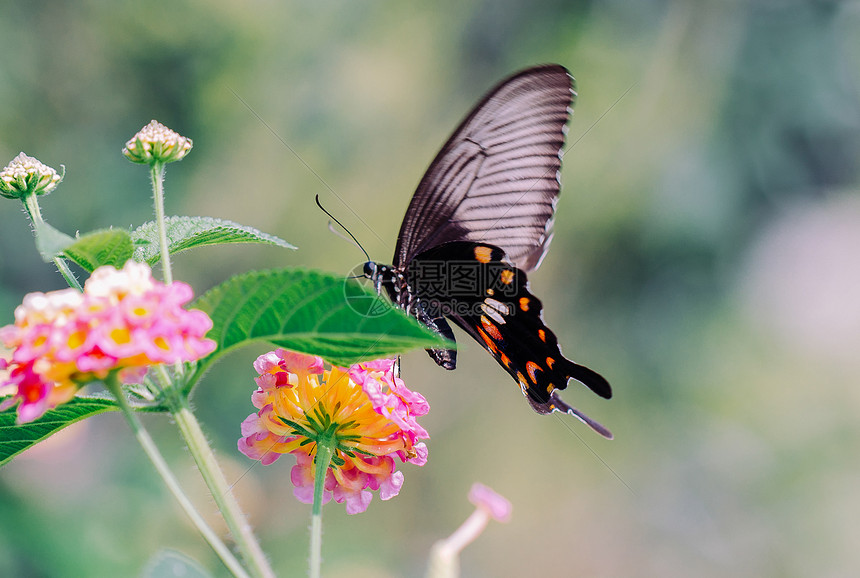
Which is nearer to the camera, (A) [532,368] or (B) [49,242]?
(B) [49,242]

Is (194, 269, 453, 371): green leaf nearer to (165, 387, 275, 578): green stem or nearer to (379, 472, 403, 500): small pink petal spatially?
(165, 387, 275, 578): green stem

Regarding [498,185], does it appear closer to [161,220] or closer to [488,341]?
[488,341]

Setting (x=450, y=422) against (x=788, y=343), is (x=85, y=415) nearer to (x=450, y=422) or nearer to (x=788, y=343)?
(x=450, y=422)

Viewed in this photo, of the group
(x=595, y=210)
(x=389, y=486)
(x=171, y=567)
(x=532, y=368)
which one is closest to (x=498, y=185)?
(x=532, y=368)

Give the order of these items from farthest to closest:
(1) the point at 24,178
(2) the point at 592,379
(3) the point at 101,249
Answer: (2) the point at 592,379 → (1) the point at 24,178 → (3) the point at 101,249

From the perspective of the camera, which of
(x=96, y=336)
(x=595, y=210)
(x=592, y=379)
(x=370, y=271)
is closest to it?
(x=96, y=336)

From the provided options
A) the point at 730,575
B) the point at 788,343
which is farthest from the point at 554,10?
the point at 730,575

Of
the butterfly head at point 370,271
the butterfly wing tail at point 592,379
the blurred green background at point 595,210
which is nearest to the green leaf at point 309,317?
the butterfly wing tail at point 592,379
